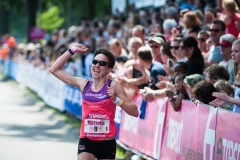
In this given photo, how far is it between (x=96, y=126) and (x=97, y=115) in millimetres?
126

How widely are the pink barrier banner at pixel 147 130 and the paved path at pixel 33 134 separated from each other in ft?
3.43

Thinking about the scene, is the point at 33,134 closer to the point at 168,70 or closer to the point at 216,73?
the point at 168,70

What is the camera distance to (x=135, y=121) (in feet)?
39.4

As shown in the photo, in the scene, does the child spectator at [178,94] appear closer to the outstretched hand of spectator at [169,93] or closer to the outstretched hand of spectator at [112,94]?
the outstretched hand of spectator at [169,93]

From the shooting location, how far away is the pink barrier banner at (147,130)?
35.2 ft

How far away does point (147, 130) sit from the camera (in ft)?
37.2

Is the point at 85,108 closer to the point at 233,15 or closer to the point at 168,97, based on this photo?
the point at 168,97

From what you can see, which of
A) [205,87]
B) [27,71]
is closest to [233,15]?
[205,87]

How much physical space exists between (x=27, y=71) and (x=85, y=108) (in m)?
22.3

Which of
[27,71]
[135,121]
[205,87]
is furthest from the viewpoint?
[27,71]

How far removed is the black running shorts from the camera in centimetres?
763

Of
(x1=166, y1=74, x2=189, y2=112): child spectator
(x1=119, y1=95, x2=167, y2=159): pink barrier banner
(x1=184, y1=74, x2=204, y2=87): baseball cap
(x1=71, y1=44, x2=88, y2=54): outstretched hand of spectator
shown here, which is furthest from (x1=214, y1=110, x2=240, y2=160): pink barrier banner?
(x1=119, y1=95, x2=167, y2=159): pink barrier banner

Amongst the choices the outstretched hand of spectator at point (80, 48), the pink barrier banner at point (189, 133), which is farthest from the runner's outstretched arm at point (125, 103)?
the pink barrier banner at point (189, 133)

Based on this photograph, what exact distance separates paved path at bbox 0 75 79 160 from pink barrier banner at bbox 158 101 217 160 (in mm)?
2074
